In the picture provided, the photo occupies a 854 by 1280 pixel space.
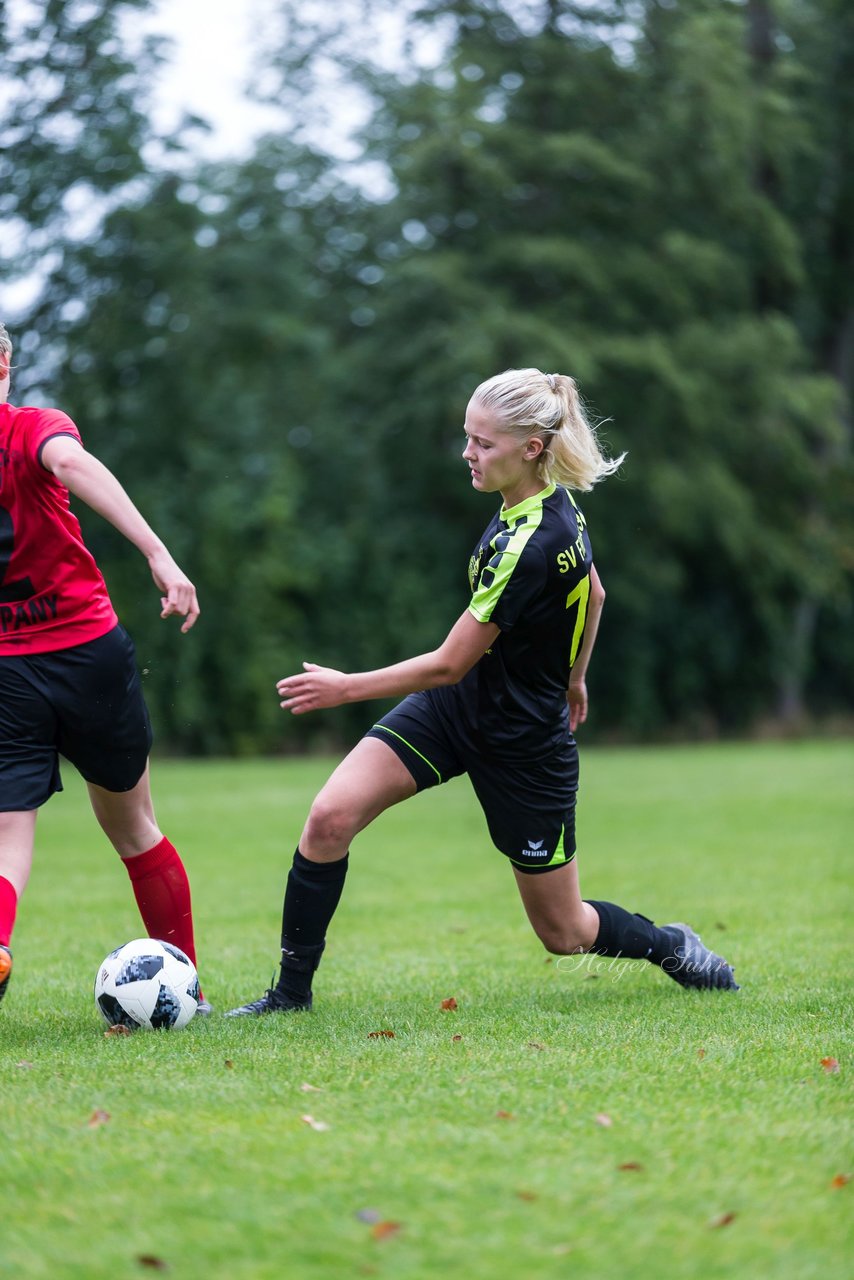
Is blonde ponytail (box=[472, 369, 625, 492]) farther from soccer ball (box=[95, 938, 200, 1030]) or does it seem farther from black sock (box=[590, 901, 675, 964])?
soccer ball (box=[95, 938, 200, 1030])

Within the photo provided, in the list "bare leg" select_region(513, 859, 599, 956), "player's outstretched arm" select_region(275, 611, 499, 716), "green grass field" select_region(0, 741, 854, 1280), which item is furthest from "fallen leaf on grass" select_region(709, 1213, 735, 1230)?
"bare leg" select_region(513, 859, 599, 956)

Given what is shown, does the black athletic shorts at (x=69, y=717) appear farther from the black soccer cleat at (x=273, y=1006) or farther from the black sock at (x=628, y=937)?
the black sock at (x=628, y=937)

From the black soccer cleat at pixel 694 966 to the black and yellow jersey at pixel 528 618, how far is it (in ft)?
3.19

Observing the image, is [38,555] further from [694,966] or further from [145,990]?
[694,966]

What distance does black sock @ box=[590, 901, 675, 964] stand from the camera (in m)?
5.24

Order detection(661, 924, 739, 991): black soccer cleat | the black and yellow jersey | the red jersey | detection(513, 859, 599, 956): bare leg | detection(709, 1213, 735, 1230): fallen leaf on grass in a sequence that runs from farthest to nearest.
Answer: detection(661, 924, 739, 991): black soccer cleat, detection(513, 859, 599, 956): bare leg, the black and yellow jersey, the red jersey, detection(709, 1213, 735, 1230): fallen leaf on grass

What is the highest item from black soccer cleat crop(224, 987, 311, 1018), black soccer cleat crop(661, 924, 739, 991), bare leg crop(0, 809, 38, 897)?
bare leg crop(0, 809, 38, 897)

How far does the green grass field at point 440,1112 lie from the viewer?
2814 mm

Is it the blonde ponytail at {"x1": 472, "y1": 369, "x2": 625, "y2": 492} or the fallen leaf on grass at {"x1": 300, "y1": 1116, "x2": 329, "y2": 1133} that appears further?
the blonde ponytail at {"x1": 472, "y1": 369, "x2": 625, "y2": 492}

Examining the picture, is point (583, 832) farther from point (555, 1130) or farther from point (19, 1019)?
point (555, 1130)

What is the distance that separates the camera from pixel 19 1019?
5.00 m

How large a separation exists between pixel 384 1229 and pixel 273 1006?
2200 mm

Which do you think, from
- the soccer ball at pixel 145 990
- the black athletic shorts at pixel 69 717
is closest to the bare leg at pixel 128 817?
the black athletic shorts at pixel 69 717

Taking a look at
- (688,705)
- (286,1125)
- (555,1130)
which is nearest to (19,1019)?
(286,1125)
